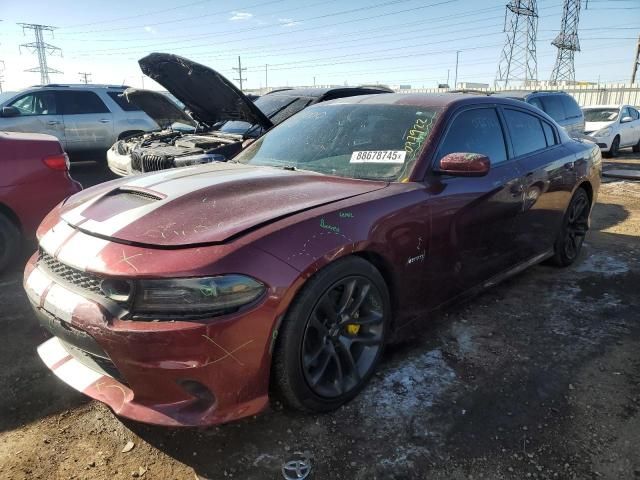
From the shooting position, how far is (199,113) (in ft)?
23.4

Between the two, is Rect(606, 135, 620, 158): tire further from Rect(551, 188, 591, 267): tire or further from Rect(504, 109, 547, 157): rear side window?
Rect(504, 109, 547, 157): rear side window

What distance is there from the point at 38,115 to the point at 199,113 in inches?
159

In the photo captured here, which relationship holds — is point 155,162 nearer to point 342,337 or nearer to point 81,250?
point 81,250

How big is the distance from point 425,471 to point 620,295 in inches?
111

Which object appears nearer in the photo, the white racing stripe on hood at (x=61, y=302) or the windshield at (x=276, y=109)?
the white racing stripe on hood at (x=61, y=302)

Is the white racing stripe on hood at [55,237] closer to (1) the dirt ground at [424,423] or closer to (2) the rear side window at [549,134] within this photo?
(1) the dirt ground at [424,423]

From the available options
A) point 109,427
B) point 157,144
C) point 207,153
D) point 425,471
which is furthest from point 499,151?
point 157,144

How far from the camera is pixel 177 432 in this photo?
2350 mm

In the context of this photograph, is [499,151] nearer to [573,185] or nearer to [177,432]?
[573,185]

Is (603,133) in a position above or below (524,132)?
below

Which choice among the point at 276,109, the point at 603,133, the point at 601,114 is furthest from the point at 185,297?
the point at 601,114

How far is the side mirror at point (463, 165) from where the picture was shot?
2.75 m

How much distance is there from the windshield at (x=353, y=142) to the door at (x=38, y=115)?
7.23 m

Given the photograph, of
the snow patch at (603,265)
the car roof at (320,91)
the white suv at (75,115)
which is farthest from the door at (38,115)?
the snow patch at (603,265)
